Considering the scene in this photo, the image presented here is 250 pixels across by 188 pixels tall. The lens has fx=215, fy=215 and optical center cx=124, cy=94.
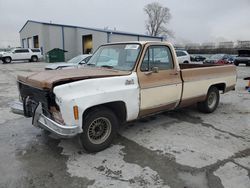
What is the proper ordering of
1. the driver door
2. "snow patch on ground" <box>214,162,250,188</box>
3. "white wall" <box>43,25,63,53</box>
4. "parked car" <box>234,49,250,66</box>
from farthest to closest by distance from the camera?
"white wall" <box>43,25,63,53</box>, "parked car" <box>234,49,250,66</box>, the driver door, "snow patch on ground" <box>214,162,250,188</box>

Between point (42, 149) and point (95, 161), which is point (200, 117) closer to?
point (95, 161)

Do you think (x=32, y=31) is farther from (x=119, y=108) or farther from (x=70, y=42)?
(x=119, y=108)

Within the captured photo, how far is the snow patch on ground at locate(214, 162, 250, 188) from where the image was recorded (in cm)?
293

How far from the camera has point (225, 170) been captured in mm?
3254

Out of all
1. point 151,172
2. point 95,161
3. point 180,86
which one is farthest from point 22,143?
point 180,86

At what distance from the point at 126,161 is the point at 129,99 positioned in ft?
3.53

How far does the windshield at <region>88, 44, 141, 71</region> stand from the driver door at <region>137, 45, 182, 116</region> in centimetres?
22

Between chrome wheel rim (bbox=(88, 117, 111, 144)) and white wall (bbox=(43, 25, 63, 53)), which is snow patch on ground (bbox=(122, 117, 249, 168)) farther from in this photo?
white wall (bbox=(43, 25, 63, 53))

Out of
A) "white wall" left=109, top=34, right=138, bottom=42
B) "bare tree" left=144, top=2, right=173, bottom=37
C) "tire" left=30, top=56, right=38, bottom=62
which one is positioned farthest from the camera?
"bare tree" left=144, top=2, right=173, bottom=37

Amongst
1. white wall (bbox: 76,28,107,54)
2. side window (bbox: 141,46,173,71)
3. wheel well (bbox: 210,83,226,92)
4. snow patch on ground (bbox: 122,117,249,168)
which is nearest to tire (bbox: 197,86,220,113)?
wheel well (bbox: 210,83,226,92)

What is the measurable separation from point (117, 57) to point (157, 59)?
0.84 meters

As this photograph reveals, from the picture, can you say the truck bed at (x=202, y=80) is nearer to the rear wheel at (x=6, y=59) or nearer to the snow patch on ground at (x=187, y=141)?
the snow patch on ground at (x=187, y=141)

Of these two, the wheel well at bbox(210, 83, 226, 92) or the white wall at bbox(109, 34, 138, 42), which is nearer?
the wheel well at bbox(210, 83, 226, 92)

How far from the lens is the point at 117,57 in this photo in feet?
14.8
